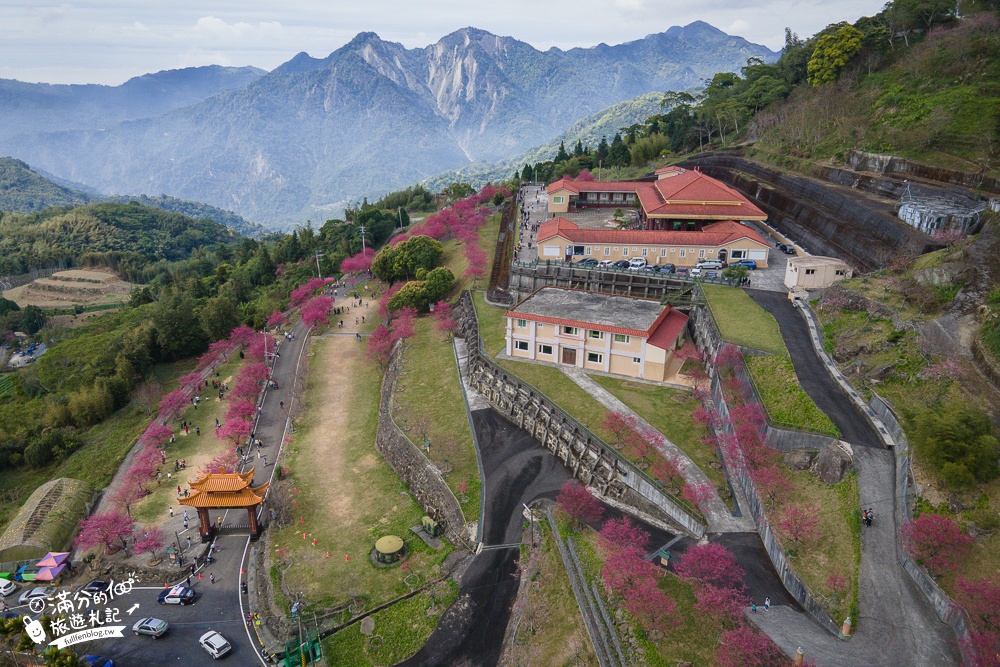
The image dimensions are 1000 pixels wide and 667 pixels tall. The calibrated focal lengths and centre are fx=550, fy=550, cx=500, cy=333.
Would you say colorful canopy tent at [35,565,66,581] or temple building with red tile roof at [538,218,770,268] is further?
temple building with red tile roof at [538,218,770,268]

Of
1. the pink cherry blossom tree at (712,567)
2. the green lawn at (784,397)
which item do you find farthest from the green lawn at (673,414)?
the pink cherry blossom tree at (712,567)

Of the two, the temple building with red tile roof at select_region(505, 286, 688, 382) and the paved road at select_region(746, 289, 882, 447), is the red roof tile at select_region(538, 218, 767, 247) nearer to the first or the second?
the paved road at select_region(746, 289, 882, 447)

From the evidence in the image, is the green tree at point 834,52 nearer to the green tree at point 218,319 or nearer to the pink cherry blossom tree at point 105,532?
the green tree at point 218,319

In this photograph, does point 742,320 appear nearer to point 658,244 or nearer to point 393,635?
point 658,244

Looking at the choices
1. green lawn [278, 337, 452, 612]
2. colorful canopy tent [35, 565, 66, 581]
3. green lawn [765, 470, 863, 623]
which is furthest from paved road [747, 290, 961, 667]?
colorful canopy tent [35, 565, 66, 581]

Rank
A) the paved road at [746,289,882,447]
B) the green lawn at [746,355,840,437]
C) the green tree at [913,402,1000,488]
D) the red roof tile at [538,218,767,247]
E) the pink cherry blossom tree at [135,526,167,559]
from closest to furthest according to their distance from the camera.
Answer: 1. the green tree at [913,402,1000,488]
2. the paved road at [746,289,882,447]
3. the green lawn at [746,355,840,437]
4. the pink cherry blossom tree at [135,526,167,559]
5. the red roof tile at [538,218,767,247]

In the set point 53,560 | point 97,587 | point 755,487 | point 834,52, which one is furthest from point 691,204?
point 53,560

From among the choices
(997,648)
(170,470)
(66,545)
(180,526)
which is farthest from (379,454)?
(997,648)
